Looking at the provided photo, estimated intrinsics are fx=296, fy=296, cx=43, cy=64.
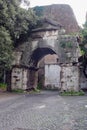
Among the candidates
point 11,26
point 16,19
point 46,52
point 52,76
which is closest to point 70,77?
point 46,52

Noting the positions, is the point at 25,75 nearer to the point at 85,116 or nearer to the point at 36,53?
the point at 36,53

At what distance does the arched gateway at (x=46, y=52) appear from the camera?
2169 centimetres

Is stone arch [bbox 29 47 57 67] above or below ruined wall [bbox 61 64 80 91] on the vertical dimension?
above

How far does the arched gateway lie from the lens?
2169 cm

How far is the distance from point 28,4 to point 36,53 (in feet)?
13.3

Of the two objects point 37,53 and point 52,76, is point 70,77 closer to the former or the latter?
point 37,53

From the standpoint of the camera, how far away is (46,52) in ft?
82.4

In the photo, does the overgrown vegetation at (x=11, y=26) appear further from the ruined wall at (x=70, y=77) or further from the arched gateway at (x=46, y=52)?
the ruined wall at (x=70, y=77)

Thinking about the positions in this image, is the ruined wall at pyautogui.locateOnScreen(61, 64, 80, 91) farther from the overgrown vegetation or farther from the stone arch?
the overgrown vegetation

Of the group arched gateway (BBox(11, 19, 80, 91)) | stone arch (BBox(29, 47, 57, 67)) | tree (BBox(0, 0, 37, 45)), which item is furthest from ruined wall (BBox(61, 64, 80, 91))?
tree (BBox(0, 0, 37, 45))

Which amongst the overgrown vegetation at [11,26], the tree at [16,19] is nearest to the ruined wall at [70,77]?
the overgrown vegetation at [11,26]

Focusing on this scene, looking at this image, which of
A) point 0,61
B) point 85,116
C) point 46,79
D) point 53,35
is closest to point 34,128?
point 85,116

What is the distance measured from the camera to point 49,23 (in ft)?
76.1

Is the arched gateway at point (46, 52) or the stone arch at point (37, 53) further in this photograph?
the stone arch at point (37, 53)
